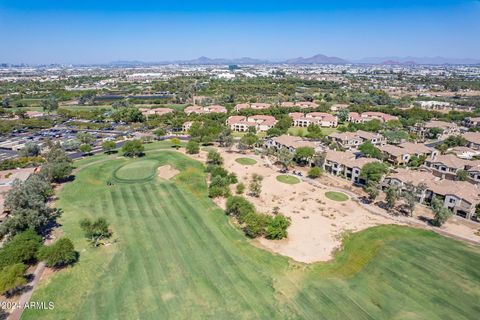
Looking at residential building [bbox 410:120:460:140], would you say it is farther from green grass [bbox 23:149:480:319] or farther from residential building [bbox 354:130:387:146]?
green grass [bbox 23:149:480:319]

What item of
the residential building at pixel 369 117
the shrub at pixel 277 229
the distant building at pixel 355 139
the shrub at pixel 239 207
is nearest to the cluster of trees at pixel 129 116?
the distant building at pixel 355 139

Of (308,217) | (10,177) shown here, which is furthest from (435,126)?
(10,177)

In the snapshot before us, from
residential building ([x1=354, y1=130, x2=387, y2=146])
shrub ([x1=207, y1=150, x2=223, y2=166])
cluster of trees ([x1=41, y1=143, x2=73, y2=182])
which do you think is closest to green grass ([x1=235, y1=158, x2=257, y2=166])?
shrub ([x1=207, y1=150, x2=223, y2=166])

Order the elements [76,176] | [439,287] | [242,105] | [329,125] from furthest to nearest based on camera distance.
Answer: [242,105], [329,125], [76,176], [439,287]

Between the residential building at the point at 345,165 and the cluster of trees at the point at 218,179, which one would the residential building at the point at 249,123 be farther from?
the residential building at the point at 345,165

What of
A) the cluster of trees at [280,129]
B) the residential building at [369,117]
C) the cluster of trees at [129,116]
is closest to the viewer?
the cluster of trees at [280,129]

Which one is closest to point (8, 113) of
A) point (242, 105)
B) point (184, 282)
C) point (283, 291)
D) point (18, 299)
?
point (242, 105)

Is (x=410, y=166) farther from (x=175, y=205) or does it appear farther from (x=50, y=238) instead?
(x=50, y=238)
